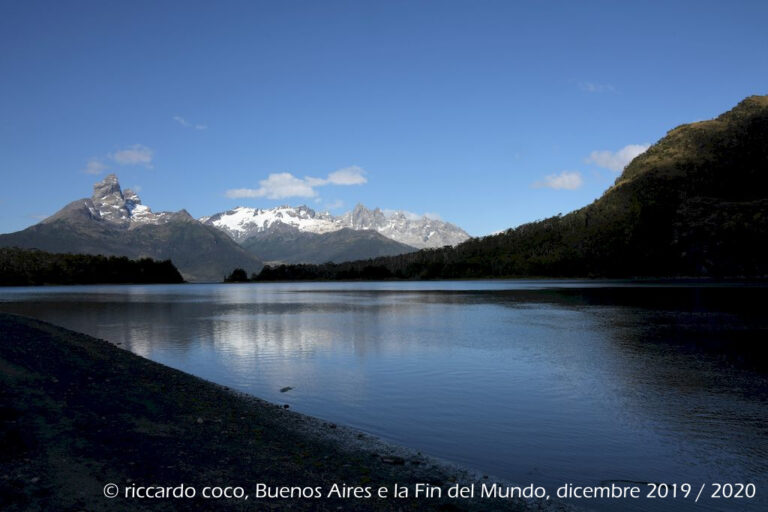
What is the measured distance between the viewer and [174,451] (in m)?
16.3

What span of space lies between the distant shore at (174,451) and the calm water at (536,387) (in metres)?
2.80

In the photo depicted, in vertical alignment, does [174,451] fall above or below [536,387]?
above

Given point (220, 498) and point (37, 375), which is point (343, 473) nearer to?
point (220, 498)

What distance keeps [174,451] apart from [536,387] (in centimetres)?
2145

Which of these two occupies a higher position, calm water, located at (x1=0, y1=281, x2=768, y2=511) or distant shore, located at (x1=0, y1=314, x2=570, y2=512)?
distant shore, located at (x1=0, y1=314, x2=570, y2=512)

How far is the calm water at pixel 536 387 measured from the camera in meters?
18.2

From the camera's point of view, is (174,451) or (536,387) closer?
(174,451)

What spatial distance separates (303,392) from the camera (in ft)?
97.3

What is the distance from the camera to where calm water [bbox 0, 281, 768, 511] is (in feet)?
59.6

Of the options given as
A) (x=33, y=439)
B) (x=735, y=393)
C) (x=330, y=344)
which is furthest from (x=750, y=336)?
(x=33, y=439)

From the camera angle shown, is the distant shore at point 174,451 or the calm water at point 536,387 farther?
the calm water at point 536,387

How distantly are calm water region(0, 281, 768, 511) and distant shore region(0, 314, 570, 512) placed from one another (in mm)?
2799

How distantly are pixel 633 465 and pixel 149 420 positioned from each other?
1808 cm

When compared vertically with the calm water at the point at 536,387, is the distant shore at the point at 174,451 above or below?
above
